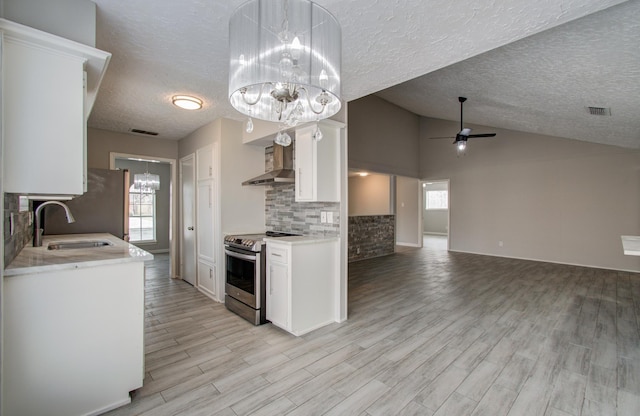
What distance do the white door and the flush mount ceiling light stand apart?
4.40 ft

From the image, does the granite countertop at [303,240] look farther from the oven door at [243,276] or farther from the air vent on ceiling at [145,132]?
the air vent on ceiling at [145,132]

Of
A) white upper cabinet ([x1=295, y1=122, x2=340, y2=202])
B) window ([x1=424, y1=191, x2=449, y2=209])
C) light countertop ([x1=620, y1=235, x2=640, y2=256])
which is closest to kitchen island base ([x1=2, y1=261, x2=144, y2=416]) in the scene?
white upper cabinet ([x1=295, y1=122, x2=340, y2=202])

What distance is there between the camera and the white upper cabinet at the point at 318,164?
3.02 metres

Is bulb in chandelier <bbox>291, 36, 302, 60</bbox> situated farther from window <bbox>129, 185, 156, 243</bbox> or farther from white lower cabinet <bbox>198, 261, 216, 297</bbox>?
window <bbox>129, 185, 156, 243</bbox>

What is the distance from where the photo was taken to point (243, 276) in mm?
3283

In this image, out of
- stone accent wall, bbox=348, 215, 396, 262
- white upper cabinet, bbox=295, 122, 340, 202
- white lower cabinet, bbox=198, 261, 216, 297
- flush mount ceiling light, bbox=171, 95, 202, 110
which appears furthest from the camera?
stone accent wall, bbox=348, 215, 396, 262

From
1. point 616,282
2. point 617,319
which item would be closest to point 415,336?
point 617,319

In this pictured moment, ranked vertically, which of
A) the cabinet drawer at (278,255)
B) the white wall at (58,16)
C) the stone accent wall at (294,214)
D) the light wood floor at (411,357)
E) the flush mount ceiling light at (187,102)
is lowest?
the light wood floor at (411,357)

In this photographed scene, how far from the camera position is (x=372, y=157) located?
7.55 meters

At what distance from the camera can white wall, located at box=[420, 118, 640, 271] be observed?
582 centimetres

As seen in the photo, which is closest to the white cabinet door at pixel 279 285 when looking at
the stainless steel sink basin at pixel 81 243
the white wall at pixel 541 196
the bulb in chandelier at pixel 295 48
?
the stainless steel sink basin at pixel 81 243

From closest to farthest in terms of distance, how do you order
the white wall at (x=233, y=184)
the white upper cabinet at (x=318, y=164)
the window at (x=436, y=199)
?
the white upper cabinet at (x=318, y=164), the white wall at (x=233, y=184), the window at (x=436, y=199)

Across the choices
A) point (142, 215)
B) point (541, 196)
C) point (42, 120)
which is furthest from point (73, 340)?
point (541, 196)

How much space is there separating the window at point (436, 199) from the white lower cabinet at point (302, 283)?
10.8m
